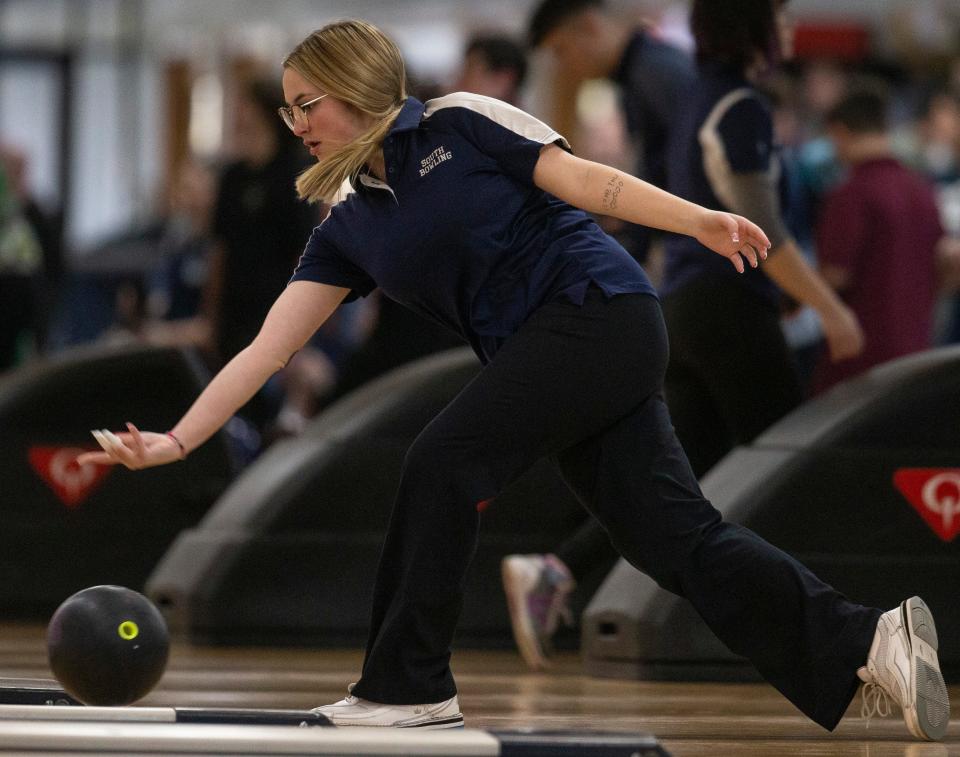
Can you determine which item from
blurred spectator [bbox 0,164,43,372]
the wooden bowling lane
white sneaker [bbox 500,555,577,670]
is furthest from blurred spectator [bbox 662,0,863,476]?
blurred spectator [bbox 0,164,43,372]

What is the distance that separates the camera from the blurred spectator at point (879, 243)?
575 cm

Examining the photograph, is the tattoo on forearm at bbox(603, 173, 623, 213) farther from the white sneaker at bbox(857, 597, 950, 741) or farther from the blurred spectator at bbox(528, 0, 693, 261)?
the blurred spectator at bbox(528, 0, 693, 261)

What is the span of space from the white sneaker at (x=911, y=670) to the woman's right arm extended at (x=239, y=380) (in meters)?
1.08

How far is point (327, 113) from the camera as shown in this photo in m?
3.09

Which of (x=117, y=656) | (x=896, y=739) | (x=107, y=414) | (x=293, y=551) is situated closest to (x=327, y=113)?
(x=117, y=656)

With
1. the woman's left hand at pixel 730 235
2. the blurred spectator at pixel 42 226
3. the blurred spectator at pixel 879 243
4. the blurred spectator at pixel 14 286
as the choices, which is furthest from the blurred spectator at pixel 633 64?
the blurred spectator at pixel 42 226

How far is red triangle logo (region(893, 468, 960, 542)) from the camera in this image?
14.1ft

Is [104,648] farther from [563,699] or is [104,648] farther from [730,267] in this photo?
[730,267]

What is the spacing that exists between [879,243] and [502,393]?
3075mm

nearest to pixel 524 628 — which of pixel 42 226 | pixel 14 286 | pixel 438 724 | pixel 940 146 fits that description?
pixel 438 724

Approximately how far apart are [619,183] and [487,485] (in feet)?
1.73

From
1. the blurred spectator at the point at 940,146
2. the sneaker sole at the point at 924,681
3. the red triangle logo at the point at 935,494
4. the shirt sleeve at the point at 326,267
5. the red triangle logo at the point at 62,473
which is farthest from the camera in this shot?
the blurred spectator at the point at 940,146

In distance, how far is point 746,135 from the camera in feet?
13.7

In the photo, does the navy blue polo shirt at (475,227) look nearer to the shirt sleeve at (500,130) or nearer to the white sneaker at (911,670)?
the shirt sleeve at (500,130)
